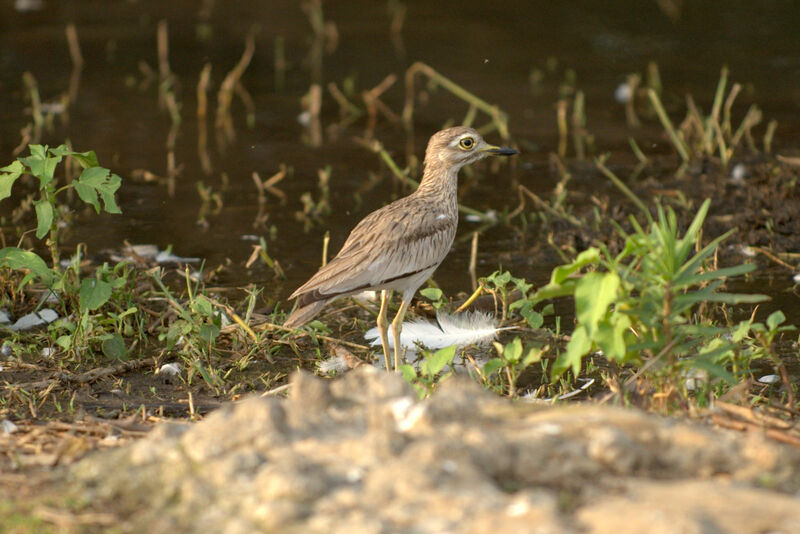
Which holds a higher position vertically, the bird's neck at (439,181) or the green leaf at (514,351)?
the bird's neck at (439,181)

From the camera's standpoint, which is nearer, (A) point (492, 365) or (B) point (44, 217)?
(A) point (492, 365)

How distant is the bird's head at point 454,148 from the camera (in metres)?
6.52

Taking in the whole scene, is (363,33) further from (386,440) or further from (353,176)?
(386,440)

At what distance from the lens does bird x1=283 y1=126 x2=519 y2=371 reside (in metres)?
5.46

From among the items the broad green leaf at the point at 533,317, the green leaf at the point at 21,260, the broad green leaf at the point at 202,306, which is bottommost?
the broad green leaf at the point at 202,306

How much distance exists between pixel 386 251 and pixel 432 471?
2.84 metres

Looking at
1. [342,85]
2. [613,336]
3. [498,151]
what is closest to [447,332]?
[498,151]

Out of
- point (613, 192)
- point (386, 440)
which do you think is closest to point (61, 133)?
point (613, 192)

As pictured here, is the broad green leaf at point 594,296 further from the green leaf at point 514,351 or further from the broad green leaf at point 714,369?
the green leaf at point 514,351

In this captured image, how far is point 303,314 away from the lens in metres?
5.33

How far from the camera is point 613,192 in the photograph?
336 inches

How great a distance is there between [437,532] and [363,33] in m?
10.6

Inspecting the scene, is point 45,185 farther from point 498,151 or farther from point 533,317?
point 498,151

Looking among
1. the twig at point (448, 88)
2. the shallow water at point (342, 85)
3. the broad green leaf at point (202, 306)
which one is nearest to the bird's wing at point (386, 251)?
the broad green leaf at point (202, 306)
